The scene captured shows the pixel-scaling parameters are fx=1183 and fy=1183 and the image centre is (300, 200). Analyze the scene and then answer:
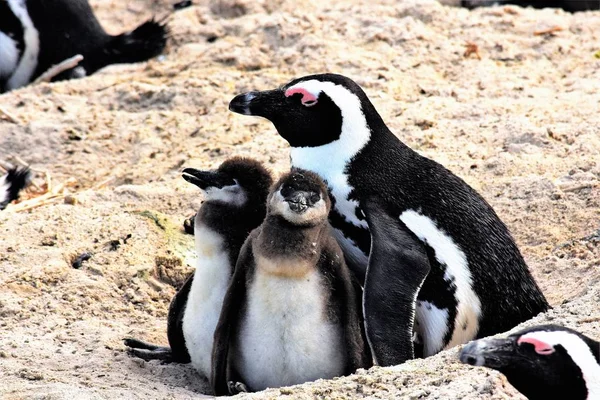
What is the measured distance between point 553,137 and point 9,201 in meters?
2.88

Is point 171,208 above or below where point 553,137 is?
below

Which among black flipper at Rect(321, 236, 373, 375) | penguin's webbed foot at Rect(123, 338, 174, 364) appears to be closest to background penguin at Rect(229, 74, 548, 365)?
black flipper at Rect(321, 236, 373, 375)

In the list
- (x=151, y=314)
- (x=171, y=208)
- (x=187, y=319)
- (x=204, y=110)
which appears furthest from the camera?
(x=204, y=110)

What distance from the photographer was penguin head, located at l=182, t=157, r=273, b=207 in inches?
178

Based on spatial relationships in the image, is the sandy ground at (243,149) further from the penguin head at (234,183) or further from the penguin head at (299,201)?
the penguin head at (234,183)

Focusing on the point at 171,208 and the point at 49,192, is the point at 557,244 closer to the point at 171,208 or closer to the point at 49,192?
the point at 171,208

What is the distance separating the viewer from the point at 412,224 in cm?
452

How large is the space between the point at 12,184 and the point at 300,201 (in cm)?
256

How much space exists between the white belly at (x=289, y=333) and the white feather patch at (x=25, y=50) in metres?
4.65

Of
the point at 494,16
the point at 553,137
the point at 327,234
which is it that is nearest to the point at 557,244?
the point at 553,137

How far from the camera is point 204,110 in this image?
7.16 meters

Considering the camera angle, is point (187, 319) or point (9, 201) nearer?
point (187, 319)

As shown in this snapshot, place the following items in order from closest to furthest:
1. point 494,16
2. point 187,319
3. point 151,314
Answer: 1. point 187,319
2. point 151,314
3. point 494,16

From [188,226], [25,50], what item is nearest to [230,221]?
[188,226]
